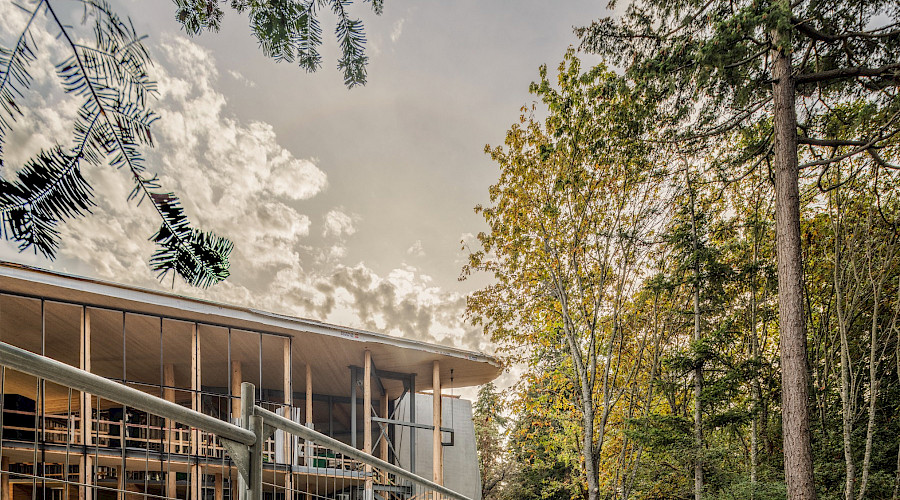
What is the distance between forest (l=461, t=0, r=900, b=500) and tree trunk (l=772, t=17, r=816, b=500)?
0.03m

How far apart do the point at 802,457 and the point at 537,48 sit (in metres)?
9.30

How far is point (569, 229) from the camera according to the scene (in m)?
10.2

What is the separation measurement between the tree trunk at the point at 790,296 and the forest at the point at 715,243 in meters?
0.03

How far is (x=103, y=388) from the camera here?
4.73 feet

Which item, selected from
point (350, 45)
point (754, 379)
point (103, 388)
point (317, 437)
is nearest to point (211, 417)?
point (103, 388)

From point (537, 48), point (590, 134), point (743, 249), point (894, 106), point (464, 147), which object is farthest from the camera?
point (464, 147)

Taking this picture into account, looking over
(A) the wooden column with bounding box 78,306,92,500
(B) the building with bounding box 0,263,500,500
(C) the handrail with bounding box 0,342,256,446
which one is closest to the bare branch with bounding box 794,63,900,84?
(B) the building with bounding box 0,263,500,500

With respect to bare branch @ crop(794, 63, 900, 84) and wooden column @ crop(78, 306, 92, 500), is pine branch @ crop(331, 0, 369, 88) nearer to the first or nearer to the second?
wooden column @ crop(78, 306, 92, 500)

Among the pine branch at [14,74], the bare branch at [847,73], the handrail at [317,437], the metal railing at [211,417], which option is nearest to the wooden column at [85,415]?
the handrail at [317,437]

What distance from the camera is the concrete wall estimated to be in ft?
53.4

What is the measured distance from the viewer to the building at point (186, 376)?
7777 millimetres

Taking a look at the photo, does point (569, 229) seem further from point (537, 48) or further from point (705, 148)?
point (537, 48)

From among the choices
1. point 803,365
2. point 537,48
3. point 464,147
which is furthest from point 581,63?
point 464,147

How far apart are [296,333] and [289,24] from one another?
9.23 metres
